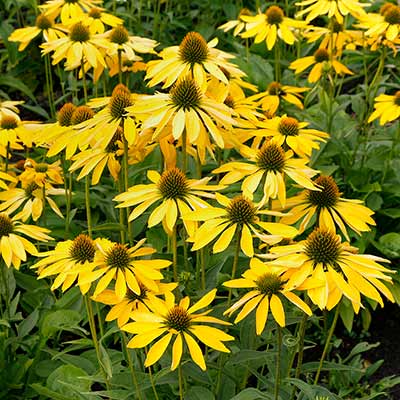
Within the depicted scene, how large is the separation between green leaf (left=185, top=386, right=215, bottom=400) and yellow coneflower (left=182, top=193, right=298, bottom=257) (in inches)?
14.5

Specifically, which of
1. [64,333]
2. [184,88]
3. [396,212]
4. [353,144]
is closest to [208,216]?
[184,88]

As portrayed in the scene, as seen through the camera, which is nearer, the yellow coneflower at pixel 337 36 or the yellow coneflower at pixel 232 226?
the yellow coneflower at pixel 232 226

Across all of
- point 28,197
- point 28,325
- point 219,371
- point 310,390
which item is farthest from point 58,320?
point 310,390

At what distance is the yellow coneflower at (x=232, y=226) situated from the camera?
1.72 m

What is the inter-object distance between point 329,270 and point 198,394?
491 mm

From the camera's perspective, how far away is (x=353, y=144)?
11.5 feet

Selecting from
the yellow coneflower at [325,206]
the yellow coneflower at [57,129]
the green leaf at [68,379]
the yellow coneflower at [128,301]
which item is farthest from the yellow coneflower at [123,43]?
the yellow coneflower at [128,301]

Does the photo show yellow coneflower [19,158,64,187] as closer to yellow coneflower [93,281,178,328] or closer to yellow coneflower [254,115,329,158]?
yellow coneflower [254,115,329,158]

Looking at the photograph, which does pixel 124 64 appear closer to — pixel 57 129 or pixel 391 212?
pixel 57 129

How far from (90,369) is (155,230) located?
0.68 m

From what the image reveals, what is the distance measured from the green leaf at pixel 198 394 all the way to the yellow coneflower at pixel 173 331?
0.21 m

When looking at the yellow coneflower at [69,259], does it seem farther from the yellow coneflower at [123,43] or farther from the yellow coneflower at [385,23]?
the yellow coneflower at [385,23]

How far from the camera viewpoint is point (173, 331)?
5.29 ft

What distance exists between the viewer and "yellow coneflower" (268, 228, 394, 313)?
1540mm
